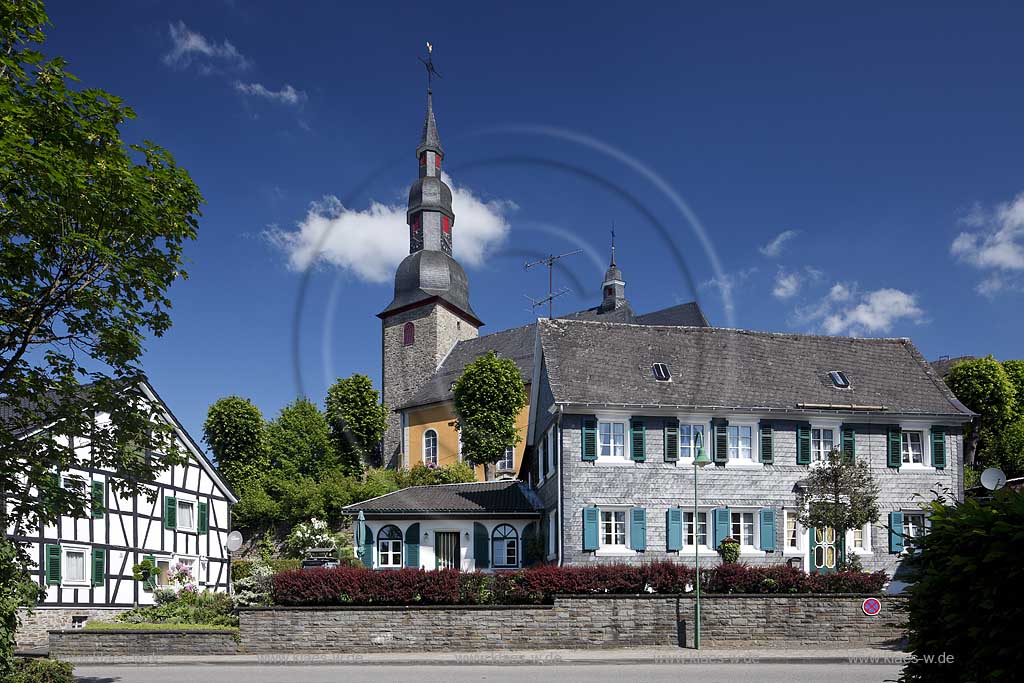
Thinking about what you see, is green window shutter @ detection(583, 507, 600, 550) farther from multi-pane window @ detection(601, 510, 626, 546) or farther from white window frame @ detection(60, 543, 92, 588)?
white window frame @ detection(60, 543, 92, 588)

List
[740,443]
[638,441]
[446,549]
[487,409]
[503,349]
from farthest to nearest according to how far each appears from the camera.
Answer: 1. [503,349]
2. [487,409]
3. [446,549]
4. [740,443]
5. [638,441]

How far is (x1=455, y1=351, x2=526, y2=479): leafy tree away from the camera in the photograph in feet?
157

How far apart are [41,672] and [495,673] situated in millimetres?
7931

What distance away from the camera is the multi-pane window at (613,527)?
2798cm

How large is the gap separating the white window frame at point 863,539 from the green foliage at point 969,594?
21.6 m

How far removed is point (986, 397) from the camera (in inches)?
1937

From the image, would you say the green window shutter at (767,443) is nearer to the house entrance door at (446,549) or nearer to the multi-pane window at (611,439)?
the multi-pane window at (611,439)

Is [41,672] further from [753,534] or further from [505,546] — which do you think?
[753,534]

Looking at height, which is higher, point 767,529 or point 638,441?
point 638,441

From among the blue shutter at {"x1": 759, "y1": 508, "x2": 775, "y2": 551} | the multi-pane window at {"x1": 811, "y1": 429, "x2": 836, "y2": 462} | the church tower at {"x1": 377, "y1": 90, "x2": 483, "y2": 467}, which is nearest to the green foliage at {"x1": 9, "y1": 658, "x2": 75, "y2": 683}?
the blue shutter at {"x1": 759, "y1": 508, "x2": 775, "y2": 551}

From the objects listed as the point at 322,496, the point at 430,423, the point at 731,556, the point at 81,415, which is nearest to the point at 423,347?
the point at 430,423

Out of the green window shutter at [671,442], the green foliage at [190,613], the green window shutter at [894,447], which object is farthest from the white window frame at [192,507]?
the green window shutter at [894,447]

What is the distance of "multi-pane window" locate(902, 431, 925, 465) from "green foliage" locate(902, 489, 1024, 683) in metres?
23.3

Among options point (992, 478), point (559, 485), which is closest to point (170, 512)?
point (559, 485)
